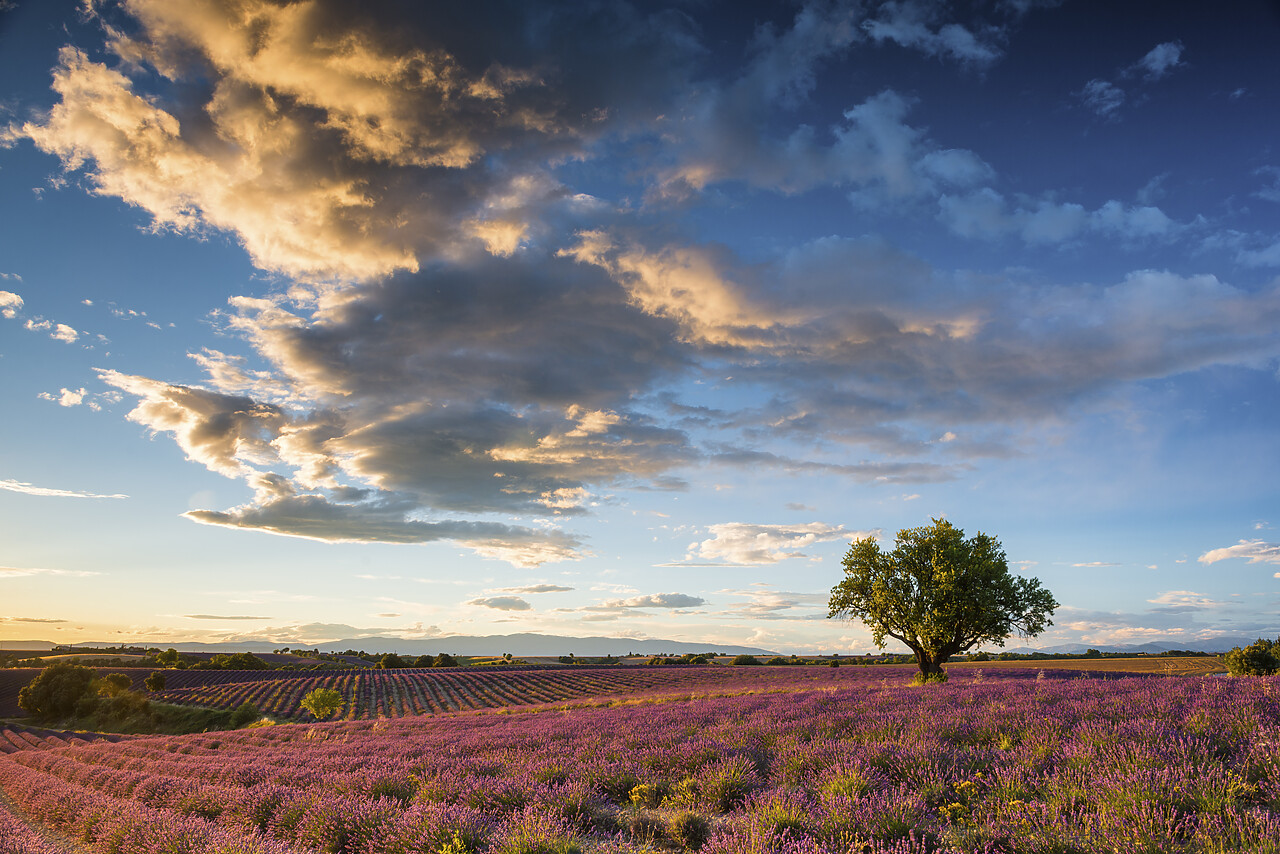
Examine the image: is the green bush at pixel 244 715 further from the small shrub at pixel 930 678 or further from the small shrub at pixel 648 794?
the small shrub at pixel 648 794

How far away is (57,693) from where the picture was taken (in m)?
65.4

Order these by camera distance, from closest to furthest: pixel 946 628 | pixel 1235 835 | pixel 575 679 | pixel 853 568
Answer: pixel 1235 835
pixel 946 628
pixel 853 568
pixel 575 679

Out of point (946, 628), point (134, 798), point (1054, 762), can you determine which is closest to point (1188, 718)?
point (1054, 762)

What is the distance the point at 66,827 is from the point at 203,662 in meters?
129

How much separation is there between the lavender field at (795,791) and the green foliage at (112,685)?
7496cm

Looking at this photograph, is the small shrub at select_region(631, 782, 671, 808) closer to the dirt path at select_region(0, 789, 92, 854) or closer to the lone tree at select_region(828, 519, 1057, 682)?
the dirt path at select_region(0, 789, 92, 854)

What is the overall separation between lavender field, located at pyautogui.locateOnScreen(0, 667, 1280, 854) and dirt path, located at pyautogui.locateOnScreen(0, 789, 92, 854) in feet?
0.33

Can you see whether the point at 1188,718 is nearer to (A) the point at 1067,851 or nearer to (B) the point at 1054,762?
(B) the point at 1054,762

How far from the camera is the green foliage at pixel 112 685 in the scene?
63.6m

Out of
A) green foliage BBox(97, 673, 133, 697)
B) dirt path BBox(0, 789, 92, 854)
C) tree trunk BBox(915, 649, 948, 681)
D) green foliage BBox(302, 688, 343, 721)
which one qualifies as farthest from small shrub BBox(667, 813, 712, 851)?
green foliage BBox(97, 673, 133, 697)

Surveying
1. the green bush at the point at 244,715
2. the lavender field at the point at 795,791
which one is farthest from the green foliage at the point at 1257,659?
the green bush at the point at 244,715

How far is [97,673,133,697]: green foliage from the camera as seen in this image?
63.6 m

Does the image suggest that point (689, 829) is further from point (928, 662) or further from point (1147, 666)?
point (1147, 666)

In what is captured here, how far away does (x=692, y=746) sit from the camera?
323 inches
